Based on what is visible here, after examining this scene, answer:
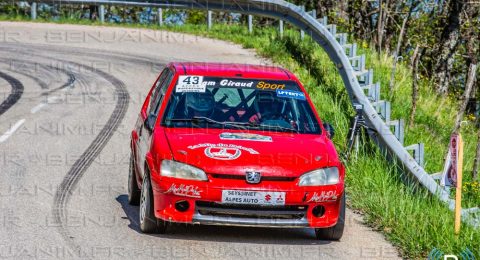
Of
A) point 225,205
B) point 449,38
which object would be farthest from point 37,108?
point 449,38

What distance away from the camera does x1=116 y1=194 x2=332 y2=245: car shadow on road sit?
853cm

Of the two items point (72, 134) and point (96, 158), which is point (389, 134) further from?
point (72, 134)

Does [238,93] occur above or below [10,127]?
above

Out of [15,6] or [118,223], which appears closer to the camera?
[118,223]

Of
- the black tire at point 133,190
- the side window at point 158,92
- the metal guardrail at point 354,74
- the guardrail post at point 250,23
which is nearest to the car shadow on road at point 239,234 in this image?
the black tire at point 133,190

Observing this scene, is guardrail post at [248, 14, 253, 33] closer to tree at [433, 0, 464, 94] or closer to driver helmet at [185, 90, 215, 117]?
tree at [433, 0, 464, 94]

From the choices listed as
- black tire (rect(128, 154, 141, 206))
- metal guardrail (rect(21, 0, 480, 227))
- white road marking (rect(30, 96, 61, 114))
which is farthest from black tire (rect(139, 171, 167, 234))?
white road marking (rect(30, 96, 61, 114))

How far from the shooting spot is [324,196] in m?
8.31

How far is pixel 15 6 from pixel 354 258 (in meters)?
26.6

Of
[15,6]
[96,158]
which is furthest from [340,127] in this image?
[15,6]

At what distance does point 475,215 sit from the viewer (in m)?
8.96

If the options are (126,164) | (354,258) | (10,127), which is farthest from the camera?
(10,127)

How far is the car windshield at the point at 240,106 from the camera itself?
909 cm

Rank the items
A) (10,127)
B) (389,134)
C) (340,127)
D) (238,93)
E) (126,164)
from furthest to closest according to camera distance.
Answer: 1. (10,127)
2. (340,127)
3. (126,164)
4. (389,134)
5. (238,93)
